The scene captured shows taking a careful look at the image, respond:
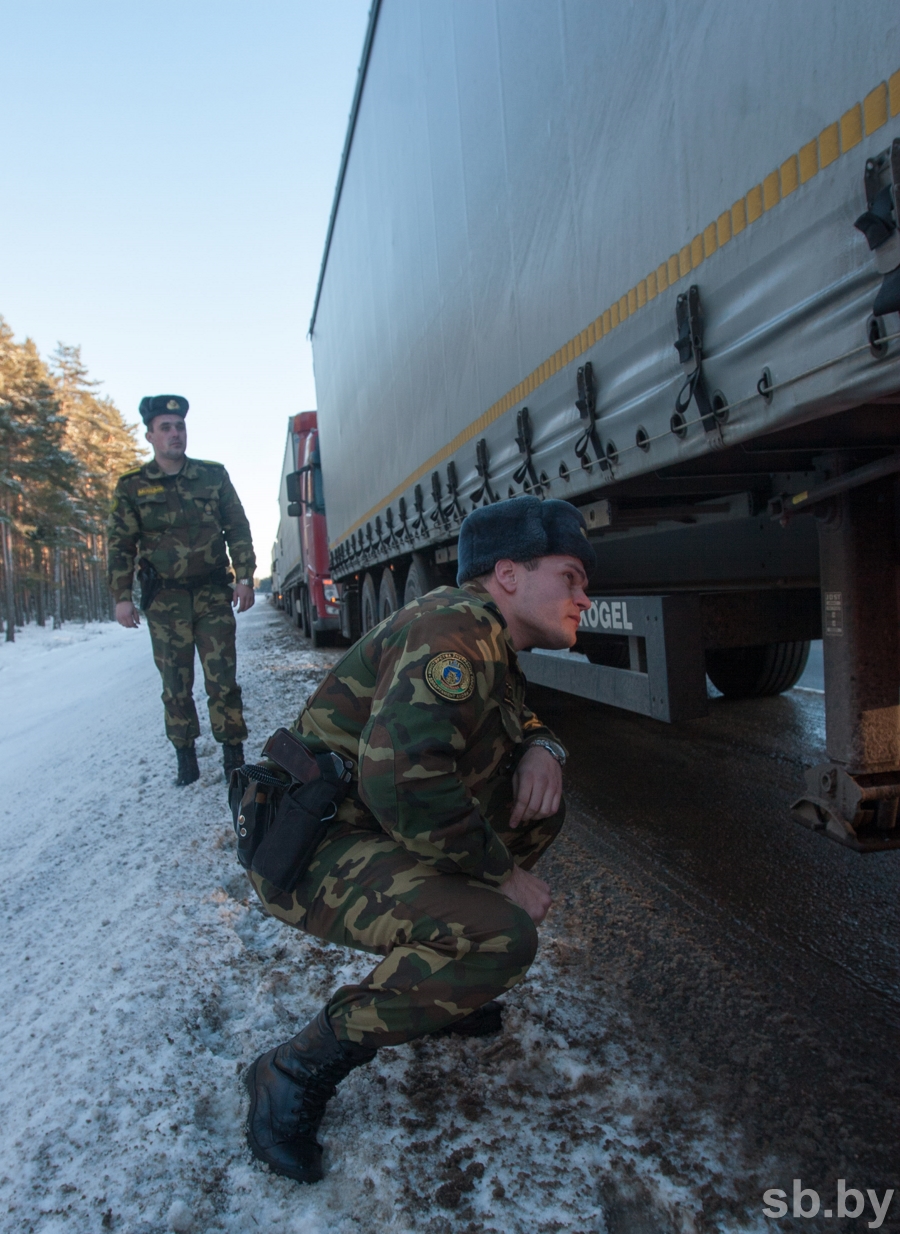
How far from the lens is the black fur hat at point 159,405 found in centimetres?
391

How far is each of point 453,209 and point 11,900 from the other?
3716 millimetres

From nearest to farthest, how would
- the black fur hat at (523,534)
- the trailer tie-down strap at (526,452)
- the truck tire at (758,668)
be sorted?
1. the black fur hat at (523,534)
2. the trailer tie-down strap at (526,452)
3. the truck tire at (758,668)

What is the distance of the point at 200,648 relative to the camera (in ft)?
13.6

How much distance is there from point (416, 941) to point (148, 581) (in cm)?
308

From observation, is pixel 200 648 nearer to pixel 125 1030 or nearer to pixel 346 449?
pixel 125 1030

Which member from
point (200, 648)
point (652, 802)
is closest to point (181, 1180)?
point (652, 802)

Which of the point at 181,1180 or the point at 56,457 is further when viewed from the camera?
the point at 56,457

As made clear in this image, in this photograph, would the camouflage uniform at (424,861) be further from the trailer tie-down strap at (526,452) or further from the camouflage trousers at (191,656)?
the camouflage trousers at (191,656)

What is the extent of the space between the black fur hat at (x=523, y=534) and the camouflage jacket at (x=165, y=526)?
8.88 feet

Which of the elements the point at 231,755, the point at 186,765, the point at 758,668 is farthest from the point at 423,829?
the point at 758,668

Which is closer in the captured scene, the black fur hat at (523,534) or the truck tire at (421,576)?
the black fur hat at (523,534)

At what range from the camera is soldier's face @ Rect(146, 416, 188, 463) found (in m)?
3.94

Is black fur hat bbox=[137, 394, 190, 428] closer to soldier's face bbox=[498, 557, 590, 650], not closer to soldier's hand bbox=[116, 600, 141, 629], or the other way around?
soldier's hand bbox=[116, 600, 141, 629]

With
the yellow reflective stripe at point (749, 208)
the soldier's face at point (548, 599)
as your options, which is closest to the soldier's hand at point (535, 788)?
the soldier's face at point (548, 599)
